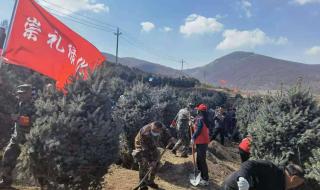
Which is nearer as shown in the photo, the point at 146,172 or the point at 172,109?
the point at 146,172

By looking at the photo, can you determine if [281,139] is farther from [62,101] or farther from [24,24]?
[24,24]

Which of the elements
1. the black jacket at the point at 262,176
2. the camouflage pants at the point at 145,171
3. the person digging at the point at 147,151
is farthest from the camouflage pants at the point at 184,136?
the black jacket at the point at 262,176

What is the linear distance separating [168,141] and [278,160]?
7.69 ft

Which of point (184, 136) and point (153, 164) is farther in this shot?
point (184, 136)

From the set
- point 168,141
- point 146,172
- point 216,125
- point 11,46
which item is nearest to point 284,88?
point 168,141

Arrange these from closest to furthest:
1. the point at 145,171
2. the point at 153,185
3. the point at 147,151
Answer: the point at 147,151 → the point at 145,171 → the point at 153,185

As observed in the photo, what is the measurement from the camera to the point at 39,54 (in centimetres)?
787

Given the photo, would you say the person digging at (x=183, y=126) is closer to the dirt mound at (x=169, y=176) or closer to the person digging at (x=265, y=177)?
the dirt mound at (x=169, y=176)

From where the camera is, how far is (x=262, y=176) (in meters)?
5.34

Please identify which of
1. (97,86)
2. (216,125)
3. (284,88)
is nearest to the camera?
(97,86)

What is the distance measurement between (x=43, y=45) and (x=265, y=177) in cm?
484

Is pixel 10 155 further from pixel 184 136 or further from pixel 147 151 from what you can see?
pixel 184 136

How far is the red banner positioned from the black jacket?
134 inches

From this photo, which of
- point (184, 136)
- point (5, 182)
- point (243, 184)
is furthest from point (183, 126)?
point (243, 184)
